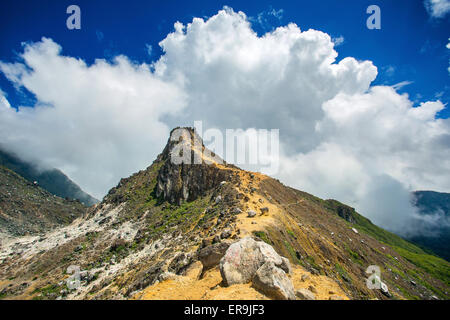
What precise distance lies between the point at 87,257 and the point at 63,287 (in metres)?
9.60

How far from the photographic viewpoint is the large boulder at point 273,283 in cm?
1320

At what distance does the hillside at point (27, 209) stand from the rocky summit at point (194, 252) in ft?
36.1

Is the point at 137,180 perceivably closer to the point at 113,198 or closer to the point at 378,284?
the point at 113,198

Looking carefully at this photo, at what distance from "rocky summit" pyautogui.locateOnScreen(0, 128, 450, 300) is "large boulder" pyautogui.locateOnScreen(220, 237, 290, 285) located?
0.07 meters

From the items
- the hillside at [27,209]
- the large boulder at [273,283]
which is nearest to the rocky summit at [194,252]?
the large boulder at [273,283]

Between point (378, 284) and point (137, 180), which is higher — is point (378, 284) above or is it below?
below

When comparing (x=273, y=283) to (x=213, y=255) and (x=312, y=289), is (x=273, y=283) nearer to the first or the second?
(x=312, y=289)

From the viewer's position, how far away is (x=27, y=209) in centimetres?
10419

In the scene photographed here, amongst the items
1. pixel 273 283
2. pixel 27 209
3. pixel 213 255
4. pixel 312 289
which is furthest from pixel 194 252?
pixel 27 209

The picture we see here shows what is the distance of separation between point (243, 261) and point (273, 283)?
3.38 m

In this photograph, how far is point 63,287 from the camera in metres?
41.8

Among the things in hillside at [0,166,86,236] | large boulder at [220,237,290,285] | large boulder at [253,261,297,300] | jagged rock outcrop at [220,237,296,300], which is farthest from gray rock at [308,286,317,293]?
hillside at [0,166,86,236]

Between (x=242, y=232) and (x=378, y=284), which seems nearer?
(x=242, y=232)
